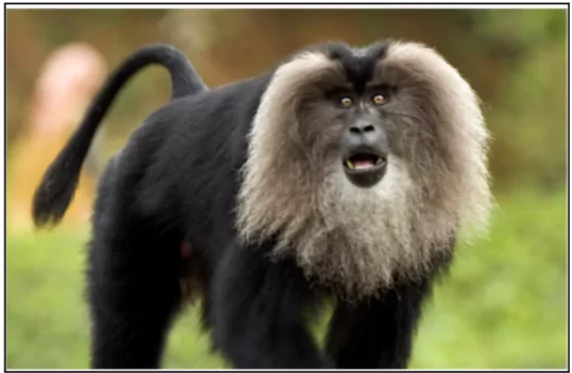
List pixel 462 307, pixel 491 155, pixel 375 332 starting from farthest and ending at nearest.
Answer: pixel 462 307 < pixel 491 155 < pixel 375 332

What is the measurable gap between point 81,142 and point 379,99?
4.26 ft

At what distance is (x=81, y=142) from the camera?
4840 mm

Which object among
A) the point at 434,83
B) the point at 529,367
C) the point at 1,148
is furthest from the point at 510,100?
the point at 434,83

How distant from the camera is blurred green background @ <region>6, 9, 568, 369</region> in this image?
27.1ft

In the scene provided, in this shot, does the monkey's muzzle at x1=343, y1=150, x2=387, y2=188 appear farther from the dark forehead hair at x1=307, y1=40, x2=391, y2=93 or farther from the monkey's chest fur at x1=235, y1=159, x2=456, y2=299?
the dark forehead hair at x1=307, y1=40, x2=391, y2=93

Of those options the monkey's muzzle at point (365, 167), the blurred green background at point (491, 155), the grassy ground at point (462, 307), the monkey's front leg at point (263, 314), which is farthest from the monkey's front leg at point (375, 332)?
the blurred green background at point (491, 155)

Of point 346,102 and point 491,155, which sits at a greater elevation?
point 346,102

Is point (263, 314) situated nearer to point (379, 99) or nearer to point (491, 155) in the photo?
point (379, 99)

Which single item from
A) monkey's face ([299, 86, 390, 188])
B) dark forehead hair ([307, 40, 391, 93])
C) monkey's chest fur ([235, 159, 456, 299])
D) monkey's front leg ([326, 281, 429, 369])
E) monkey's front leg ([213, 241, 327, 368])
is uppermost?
dark forehead hair ([307, 40, 391, 93])

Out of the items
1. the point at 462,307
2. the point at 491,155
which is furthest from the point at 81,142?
the point at 462,307

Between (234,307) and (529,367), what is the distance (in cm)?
417

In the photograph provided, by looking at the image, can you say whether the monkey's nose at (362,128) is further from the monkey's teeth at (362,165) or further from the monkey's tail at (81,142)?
the monkey's tail at (81,142)

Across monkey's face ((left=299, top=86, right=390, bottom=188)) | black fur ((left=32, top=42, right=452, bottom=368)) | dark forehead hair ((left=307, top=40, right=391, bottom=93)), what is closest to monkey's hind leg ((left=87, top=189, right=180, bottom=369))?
black fur ((left=32, top=42, right=452, bottom=368))

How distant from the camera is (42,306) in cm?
850
